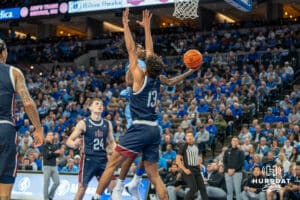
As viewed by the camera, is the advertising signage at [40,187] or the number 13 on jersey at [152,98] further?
the advertising signage at [40,187]

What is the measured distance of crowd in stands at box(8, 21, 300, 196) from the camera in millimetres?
16062

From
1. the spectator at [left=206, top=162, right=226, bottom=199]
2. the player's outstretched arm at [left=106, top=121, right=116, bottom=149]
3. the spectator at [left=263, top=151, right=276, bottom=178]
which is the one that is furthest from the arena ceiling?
the player's outstretched arm at [left=106, top=121, right=116, bottom=149]

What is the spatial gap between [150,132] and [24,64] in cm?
2923

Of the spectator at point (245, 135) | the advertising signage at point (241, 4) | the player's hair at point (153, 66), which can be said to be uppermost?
the advertising signage at point (241, 4)

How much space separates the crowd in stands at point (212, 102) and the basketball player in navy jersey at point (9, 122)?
8554mm

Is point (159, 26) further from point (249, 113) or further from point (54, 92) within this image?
point (249, 113)

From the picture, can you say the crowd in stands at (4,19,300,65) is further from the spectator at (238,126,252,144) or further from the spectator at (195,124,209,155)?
the spectator at (238,126,252,144)

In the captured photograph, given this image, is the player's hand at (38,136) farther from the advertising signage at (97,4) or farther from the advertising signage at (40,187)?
the advertising signage at (97,4)

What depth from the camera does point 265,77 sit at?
2092cm

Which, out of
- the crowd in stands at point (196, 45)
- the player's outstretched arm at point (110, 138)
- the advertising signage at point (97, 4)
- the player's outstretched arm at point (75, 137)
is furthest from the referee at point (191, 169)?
the advertising signage at point (97, 4)

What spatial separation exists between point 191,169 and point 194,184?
0.37 metres

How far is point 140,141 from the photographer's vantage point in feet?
23.9

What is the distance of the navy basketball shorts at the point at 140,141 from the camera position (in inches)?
287

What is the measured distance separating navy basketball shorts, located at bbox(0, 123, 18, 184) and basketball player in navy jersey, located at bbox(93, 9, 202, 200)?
201 centimetres
